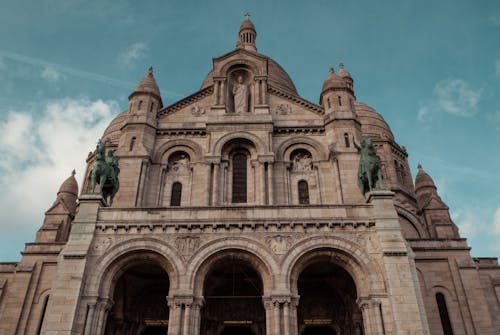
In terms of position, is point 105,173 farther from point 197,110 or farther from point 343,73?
point 343,73

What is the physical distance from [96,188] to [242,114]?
1011 centimetres

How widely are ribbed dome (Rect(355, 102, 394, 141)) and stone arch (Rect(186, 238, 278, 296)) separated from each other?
20699 mm

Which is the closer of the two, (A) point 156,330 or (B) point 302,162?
Result: (A) point 156,330

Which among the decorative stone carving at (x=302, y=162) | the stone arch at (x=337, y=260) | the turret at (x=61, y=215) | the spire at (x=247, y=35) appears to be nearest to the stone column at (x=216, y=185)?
the decorative stone carving at (x=302, y=162)

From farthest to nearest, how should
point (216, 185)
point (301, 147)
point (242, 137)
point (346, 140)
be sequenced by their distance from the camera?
point (301, 147) < point (242, 137) < point (346, 140) < point (216, 185)

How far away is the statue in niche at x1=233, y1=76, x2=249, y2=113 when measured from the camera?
29433mm

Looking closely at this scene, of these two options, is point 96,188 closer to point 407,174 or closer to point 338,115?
point 338,115

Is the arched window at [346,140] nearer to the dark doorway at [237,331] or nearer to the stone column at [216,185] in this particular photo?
the stone column at [216,185]

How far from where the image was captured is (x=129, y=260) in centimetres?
1923

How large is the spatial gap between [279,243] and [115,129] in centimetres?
2364

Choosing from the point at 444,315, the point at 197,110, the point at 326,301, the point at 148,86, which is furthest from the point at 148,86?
the point at 444,315

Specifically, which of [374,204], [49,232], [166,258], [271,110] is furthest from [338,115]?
[49,232]

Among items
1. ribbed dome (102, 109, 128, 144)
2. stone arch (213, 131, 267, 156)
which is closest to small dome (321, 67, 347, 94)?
stone arch (213, 131, 267, 156)

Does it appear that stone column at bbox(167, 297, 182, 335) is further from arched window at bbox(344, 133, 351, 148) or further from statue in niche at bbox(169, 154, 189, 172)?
arched window at bbox(344, 133, 351, 148)
